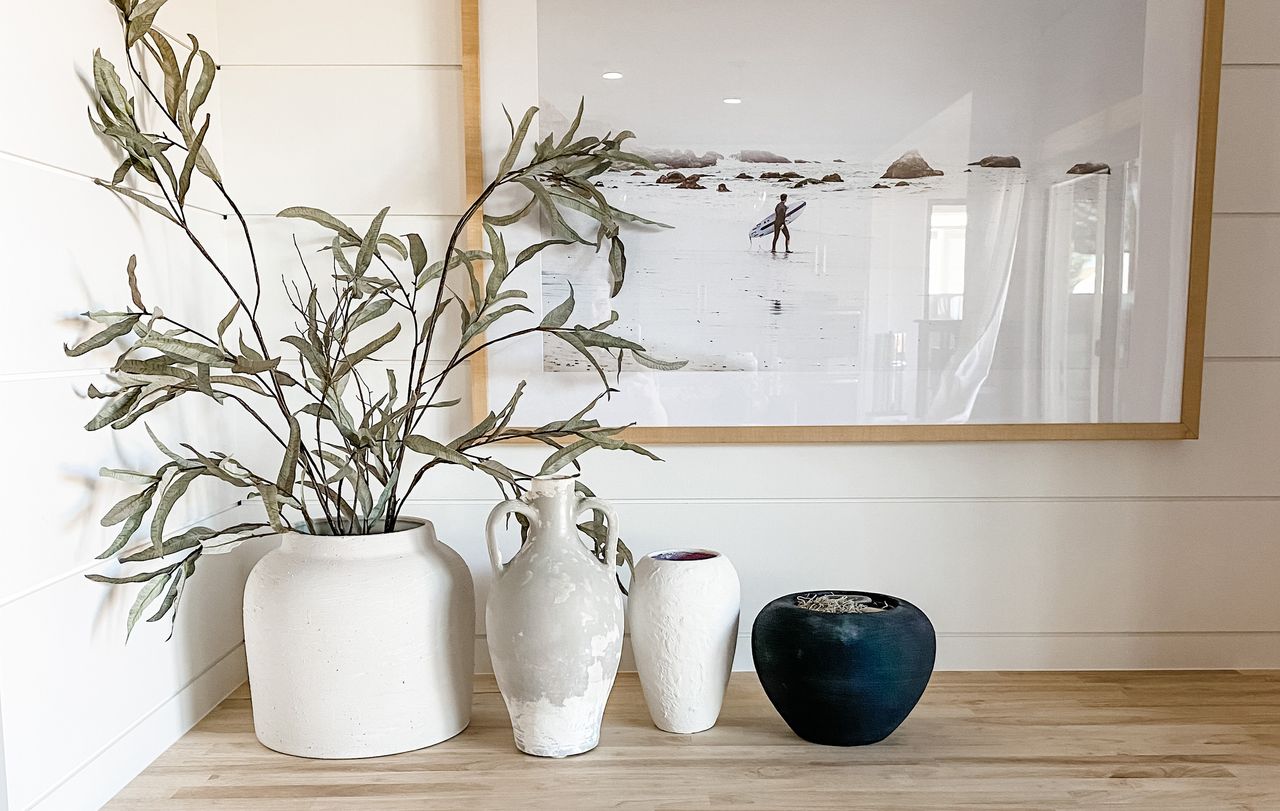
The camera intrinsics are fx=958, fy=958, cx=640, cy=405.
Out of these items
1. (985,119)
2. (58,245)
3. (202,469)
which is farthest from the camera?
(985,119)

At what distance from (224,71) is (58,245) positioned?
0.47 metres

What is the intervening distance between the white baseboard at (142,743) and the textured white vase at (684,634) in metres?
0.56

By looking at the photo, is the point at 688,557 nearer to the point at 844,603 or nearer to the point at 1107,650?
the point at 844,603

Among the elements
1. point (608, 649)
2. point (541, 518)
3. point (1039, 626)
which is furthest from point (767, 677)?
point (1039, 626)

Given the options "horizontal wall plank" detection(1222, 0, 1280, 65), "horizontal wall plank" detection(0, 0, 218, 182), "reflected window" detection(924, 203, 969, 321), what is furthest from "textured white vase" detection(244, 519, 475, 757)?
"horizontal wall plank" detection(1222, 0, 1280, 65)

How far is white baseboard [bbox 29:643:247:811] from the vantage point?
0.94m

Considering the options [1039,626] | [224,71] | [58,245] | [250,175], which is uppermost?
[224,71]

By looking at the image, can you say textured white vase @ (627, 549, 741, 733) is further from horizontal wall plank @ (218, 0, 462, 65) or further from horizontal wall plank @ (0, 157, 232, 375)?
horizontal wall plank @ (218, 0, 462, 65)

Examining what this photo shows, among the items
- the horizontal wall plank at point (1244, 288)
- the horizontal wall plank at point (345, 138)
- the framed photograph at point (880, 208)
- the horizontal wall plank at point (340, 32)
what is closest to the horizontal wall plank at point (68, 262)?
the horizontal wall plank at point (345, 138)

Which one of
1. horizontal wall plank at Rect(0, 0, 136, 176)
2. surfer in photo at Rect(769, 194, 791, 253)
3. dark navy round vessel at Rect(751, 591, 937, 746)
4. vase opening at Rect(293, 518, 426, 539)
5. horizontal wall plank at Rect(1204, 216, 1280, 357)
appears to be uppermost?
horizontal wall plank at Rect(0, 0, 136, 176)

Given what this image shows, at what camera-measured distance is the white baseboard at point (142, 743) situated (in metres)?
0.94

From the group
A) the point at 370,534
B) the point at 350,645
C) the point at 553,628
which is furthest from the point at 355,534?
the point at 553,628

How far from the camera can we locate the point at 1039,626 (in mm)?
1375

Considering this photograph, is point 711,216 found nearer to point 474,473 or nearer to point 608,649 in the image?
point 474,473
